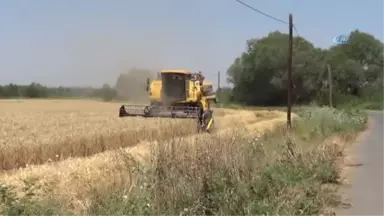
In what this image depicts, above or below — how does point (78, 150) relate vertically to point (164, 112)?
below

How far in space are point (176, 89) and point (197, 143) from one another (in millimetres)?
21840

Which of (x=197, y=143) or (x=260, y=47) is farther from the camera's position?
(x=260, y=47)

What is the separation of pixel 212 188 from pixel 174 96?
76.6 feet

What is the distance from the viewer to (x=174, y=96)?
3200 centimetres

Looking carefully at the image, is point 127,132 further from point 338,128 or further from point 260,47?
point 260,47

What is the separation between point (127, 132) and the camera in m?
22.9

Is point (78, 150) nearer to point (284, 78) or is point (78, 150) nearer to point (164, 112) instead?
point (164, 112)

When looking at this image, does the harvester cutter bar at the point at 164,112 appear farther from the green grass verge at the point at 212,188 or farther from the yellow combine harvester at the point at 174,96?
the green grass verge at the point at 212,188

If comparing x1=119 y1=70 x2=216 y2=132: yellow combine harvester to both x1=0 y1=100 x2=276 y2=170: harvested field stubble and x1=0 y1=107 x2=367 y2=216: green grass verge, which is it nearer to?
x1=0 y1=100 x2=276 y2=170: harvested field stubble

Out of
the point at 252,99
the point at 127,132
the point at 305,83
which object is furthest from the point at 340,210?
the point at 252,99

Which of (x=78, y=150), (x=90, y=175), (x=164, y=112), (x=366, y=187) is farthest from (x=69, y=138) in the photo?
(x=164, y=112)

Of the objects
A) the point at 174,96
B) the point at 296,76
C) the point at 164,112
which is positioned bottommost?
the point at 164,112

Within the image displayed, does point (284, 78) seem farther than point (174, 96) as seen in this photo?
Yes

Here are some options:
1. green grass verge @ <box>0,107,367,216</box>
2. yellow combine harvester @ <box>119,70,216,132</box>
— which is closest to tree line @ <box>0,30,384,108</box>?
yellow combine harvester @ <box>119,70,216,132</box>
